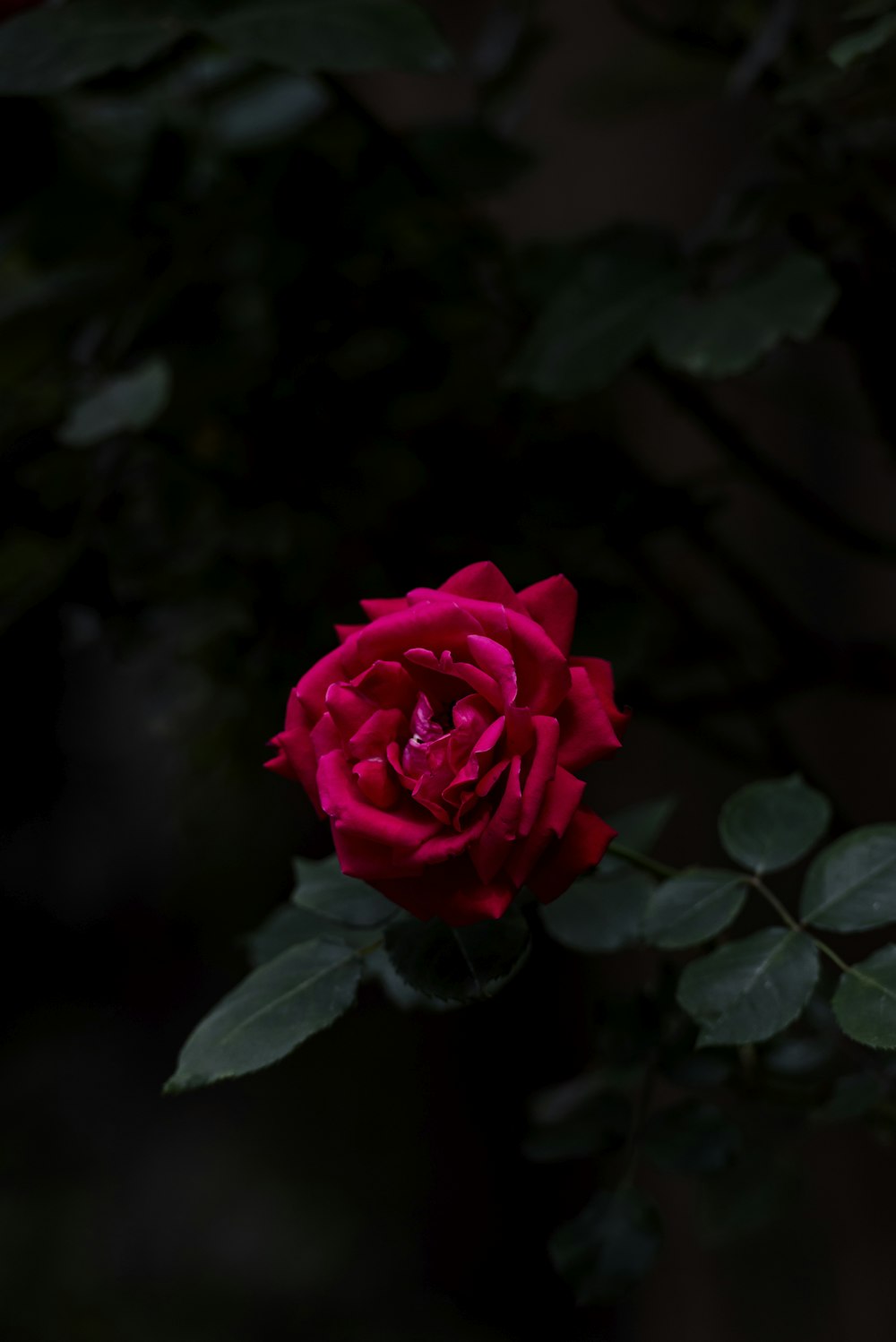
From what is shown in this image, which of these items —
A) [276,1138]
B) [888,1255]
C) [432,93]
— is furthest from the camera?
[276,1138]

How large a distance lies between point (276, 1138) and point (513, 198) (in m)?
1.51

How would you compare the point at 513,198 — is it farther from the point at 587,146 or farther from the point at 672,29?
the point at 672,29

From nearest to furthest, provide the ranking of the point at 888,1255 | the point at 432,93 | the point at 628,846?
the point at 628,846 → the point at 888,1255 → the point at 432,93

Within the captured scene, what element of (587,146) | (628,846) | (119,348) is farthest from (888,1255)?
(587,146)

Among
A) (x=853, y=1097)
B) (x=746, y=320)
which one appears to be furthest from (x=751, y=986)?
(x=746, y=320)

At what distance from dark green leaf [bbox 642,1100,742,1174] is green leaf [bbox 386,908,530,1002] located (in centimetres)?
16

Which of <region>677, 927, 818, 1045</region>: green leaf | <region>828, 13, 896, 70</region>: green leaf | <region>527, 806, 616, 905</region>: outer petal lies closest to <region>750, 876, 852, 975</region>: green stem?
<region>677, 927, 818, 1045</region>: green leaf

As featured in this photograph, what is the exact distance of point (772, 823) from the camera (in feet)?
1.35

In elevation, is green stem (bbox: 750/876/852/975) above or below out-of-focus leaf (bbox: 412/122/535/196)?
below

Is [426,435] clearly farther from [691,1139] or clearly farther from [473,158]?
[691,1139]

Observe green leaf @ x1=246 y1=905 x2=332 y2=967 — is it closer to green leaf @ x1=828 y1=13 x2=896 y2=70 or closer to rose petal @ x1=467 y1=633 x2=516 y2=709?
rose petal @ x1=467 y1=633 x2=516 y2=709

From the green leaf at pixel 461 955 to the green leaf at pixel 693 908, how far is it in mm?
71

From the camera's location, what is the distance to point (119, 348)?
2.09ft

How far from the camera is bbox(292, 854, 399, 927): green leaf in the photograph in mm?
370
